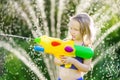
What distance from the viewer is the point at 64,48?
2.36m

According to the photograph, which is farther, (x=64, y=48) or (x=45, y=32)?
(x=45, y=32)

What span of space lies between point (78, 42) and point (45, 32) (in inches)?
81.4

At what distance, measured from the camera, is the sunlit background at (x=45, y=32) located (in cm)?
438

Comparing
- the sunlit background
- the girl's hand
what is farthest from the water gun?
the sunlit background

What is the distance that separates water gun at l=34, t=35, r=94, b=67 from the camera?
2.33 meters

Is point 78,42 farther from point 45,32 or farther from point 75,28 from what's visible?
point 45,32

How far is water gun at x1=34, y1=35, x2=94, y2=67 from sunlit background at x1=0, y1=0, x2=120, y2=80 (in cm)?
182

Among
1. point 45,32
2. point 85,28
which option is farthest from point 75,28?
point 45,32

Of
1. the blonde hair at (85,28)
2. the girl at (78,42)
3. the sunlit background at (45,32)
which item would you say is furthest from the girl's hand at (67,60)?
the sunlit background at (45,32)

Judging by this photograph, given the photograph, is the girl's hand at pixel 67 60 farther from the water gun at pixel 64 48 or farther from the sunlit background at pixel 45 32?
the sunlit background at pixel 45 32

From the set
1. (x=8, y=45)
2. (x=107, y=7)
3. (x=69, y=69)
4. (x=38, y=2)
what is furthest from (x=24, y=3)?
(x=69, y=69)

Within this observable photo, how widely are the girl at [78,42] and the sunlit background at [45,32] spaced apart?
1.81 m

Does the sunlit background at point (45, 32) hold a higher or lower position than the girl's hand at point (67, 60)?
lower

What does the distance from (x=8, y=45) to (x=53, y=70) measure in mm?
635
